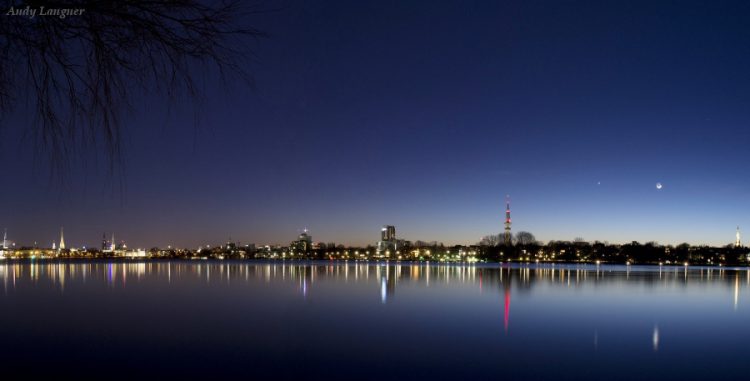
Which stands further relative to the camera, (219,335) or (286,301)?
(286,301)

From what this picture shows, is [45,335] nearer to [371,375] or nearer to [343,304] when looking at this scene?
[371,375]

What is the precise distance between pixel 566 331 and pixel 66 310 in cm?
2182

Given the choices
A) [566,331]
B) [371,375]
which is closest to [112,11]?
[371,375]

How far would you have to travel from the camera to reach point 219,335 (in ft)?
59.8

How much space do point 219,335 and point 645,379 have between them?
501 inches

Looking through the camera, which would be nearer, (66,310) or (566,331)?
(566,331)

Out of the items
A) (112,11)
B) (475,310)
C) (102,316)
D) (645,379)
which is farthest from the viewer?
(475,310)

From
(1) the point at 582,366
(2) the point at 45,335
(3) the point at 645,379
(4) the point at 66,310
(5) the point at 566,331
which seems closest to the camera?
(3) the point at 645,379

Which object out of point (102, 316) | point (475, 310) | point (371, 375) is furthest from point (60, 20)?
point (475, 310)

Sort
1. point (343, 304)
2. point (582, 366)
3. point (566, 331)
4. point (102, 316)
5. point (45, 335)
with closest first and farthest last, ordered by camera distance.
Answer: point (582, 366), point (45, 335), point (566, 331), point (102, 316), point (343, 304)

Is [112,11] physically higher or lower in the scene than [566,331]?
higher

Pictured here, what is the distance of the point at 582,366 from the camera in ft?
46.3

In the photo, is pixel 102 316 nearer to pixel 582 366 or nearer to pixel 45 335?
pixel 45 335

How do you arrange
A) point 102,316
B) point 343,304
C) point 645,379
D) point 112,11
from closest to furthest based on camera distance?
point 112,11, point 645,379, point 102,316, point 343,304
